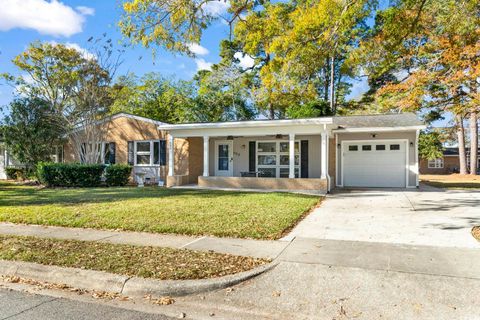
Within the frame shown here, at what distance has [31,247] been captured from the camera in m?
5.96

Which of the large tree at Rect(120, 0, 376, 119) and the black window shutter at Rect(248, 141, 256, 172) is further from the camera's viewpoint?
the black window shutter at Rect(248, 141, 256, 172)

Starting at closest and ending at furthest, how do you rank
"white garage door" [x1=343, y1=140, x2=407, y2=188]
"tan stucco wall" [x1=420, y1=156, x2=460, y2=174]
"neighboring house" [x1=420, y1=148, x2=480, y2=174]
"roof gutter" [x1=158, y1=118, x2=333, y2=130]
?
"roof gutter" [x1=158, y1=118, x2=333, y2=130]
"white garage door" [x1=343, y1=140, x2=407, y2=188]
"tan stucco wall" [x1=420, y1=156, x2=460, y2=174]
"neighboring house" [x1=420, y1=148, x2=480, y2=174]

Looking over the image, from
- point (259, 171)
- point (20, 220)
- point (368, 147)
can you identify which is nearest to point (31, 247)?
point (20, 220)

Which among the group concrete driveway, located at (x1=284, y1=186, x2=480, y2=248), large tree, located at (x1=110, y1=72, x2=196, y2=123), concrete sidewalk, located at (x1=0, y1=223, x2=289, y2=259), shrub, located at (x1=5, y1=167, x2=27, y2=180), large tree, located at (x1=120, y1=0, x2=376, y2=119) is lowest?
concrete sidewalk, located at (x1=0, y1=223, x2=289, y2=259)

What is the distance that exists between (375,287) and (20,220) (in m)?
7.99

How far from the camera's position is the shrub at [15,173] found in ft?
75.4

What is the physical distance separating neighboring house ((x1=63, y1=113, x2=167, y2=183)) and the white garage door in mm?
9663

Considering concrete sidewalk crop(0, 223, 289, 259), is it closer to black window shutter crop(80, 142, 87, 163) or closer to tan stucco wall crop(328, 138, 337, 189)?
tan stucco wall crop(328, 138, 337, 189)

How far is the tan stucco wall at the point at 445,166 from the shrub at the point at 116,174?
→ 35150 millimetres

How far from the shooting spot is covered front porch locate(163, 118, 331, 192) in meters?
14.9

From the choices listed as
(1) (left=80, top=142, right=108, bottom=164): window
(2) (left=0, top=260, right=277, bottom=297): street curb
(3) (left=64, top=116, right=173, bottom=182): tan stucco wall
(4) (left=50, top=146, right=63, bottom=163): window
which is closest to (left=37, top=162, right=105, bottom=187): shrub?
(1) (left=80, top=142, right=108, bottom=164): window

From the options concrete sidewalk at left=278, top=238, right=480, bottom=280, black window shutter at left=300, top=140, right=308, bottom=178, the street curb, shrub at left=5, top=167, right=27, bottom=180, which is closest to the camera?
the street curb

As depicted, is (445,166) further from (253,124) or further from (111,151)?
(111,151)

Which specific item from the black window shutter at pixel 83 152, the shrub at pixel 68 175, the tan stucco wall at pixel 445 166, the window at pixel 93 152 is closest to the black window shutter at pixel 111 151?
the window at pixel 93 152
